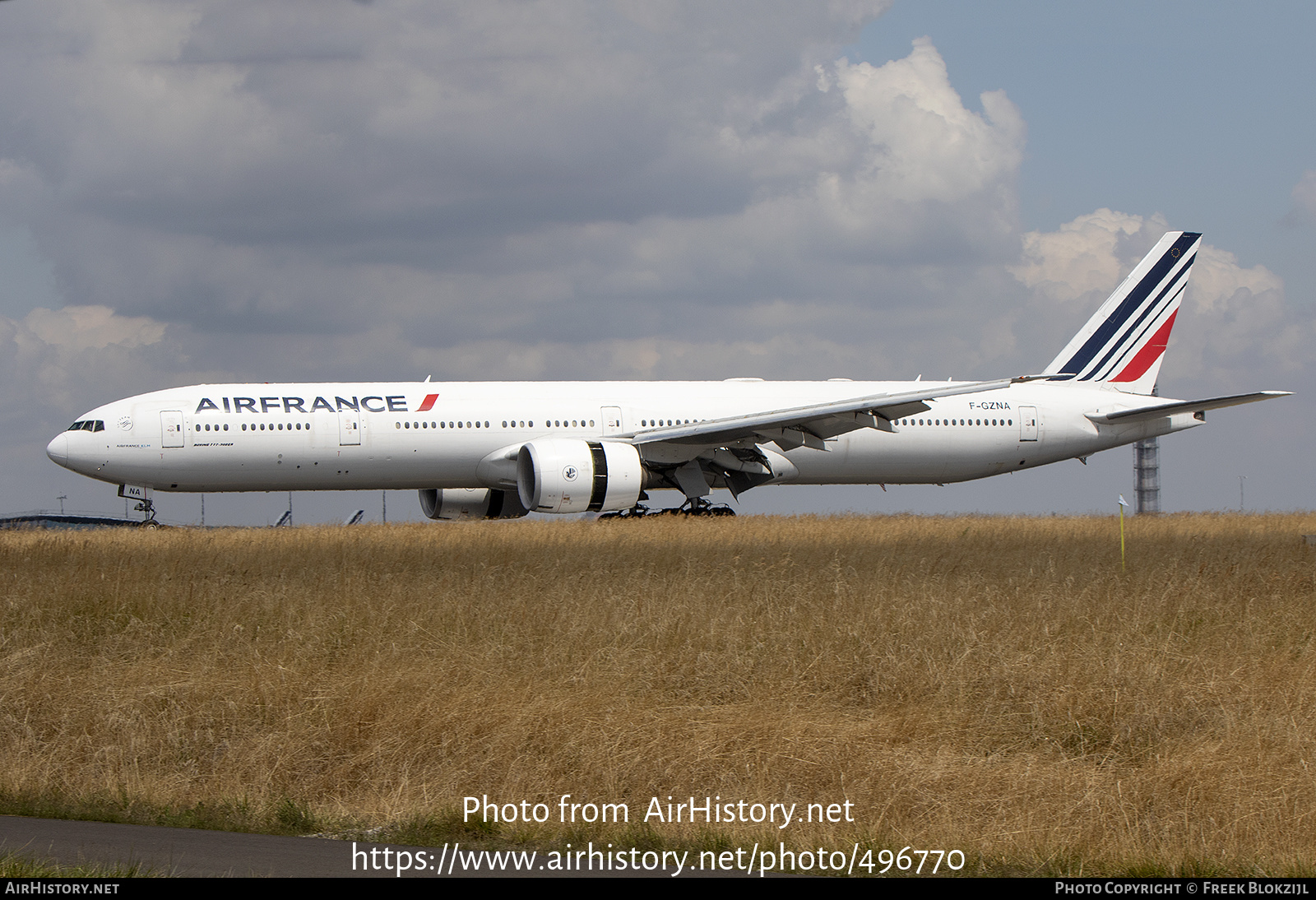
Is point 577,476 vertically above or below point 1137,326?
below

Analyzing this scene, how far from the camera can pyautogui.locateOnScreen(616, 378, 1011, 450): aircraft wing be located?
87.3ft

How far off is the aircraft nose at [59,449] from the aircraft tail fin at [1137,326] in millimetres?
24941

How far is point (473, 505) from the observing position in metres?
31.3

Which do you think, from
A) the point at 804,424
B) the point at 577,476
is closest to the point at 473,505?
the point at 577,476

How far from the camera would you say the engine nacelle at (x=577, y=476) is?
997 inches

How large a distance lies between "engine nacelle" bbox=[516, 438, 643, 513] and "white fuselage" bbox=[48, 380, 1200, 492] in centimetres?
174

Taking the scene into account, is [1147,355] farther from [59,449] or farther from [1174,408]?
[59,449]

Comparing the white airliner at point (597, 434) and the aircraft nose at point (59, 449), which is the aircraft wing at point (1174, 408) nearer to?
the white airliner at point (597, 434)

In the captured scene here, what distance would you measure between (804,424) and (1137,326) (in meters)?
13.4

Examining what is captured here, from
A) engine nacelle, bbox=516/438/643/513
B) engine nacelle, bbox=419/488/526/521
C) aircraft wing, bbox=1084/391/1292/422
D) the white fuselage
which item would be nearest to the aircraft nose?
the white fuselage

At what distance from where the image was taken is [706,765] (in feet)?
28.5

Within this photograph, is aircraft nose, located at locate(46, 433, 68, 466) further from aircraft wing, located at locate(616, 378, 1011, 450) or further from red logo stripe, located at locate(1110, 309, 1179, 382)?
red logo stripe, located at locate(1110, 309, 1179, 382)

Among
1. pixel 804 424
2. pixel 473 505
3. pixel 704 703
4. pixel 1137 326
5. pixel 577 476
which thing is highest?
pixel 1137 326
